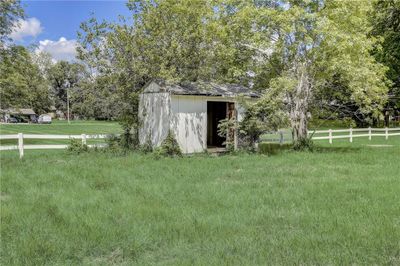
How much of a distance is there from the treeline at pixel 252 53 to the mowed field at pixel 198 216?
5.74 m

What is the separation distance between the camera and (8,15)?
20.7 metres

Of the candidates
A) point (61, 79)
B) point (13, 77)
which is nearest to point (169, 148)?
point (13, 77)

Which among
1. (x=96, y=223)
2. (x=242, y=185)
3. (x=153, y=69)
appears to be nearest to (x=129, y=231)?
(x=96, y=223)

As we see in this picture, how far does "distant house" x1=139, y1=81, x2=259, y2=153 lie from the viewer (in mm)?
13891

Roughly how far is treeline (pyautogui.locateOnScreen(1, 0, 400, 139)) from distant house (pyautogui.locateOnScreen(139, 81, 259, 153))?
2.69ft

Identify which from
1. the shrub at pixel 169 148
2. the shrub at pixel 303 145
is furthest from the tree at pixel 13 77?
the shrub at pixel 303 145

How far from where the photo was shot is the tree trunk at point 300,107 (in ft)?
52.3

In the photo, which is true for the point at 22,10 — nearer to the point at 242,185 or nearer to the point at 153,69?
the point at 153,69

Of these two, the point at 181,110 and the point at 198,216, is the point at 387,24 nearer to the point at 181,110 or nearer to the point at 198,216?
the point at 181,110

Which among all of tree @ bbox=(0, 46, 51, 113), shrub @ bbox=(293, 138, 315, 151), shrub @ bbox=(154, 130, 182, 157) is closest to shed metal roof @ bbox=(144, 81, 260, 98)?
shrub @ bbox=(154, 130, 182, 157)

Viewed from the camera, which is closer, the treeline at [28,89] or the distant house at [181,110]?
the distant house at [181,110]

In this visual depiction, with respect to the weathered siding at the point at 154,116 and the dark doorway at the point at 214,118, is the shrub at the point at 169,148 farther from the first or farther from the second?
the dark doorway at the point at 214,118

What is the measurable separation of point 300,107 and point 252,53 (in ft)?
10.2

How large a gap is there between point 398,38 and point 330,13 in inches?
264
